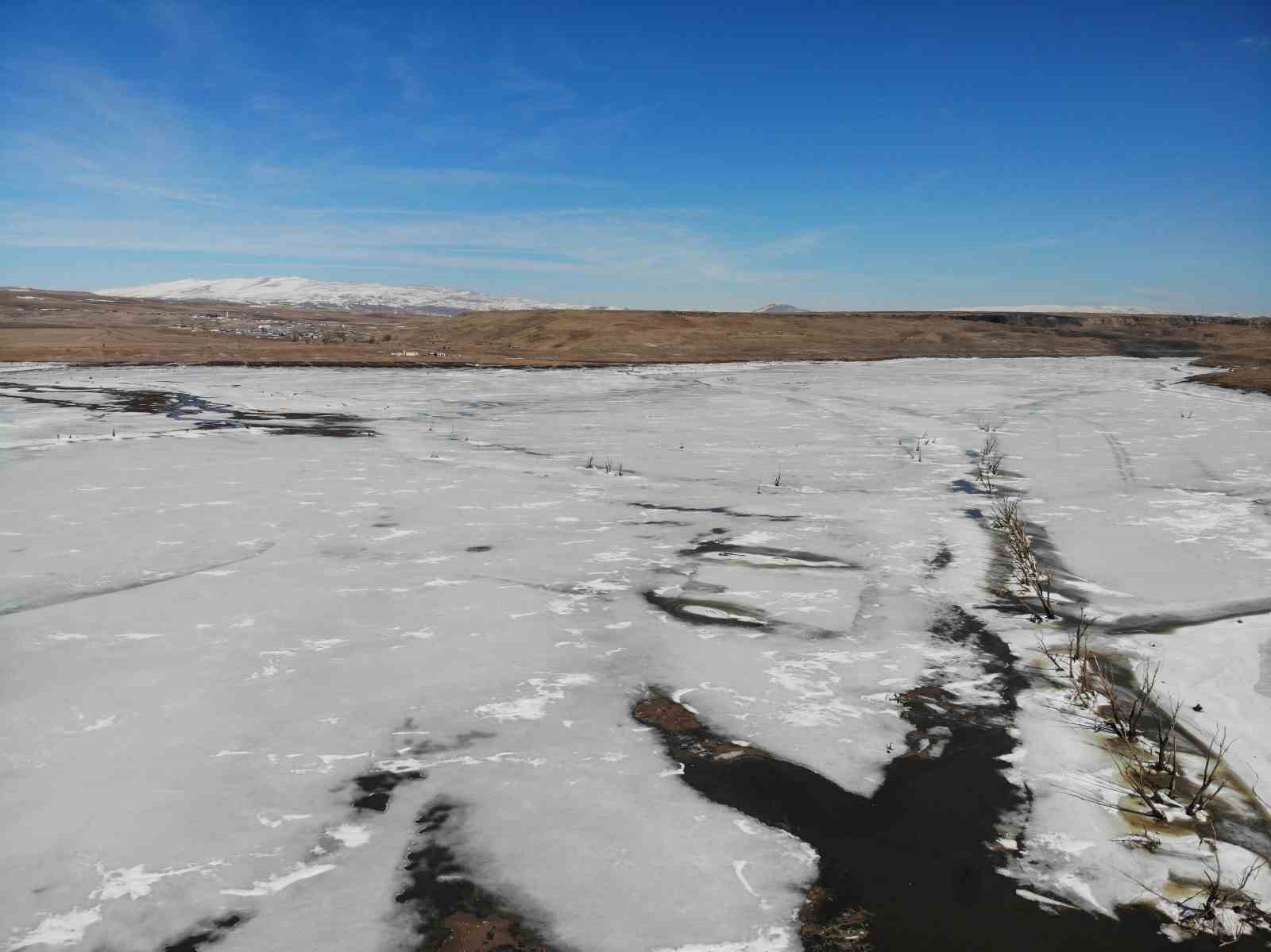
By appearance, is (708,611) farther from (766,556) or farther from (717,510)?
(717,510)

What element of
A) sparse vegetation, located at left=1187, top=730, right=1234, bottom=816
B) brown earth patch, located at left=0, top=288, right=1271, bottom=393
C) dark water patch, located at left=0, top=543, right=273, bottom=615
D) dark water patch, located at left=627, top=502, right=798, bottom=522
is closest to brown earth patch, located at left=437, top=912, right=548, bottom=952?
sparse vegetation, located at left=1187, top=730, right=1234, bottom=816

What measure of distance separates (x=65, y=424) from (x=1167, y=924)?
52.9 feet

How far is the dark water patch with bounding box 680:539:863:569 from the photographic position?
689cm

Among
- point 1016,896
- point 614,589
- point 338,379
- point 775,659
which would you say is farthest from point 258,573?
point 338,379

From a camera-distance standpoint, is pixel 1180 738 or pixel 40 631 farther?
pixel 40 631

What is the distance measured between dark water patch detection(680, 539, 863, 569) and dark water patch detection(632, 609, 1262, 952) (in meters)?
2.28

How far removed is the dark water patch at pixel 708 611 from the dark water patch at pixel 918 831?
117 centimetres

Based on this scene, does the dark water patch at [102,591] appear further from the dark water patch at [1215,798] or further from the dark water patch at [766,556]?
the dark water patch at [1215,798]

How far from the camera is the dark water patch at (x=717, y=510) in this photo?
8469mm

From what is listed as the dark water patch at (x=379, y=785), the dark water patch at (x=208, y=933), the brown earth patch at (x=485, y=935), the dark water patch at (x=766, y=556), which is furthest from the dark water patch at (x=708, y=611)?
the dark water patch at (x=208, y=933)

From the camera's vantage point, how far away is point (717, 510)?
882 centimetres

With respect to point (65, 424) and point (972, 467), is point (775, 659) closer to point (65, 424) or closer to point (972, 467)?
point (972, 467)

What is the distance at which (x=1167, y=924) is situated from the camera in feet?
9.38

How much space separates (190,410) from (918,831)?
1658cm
